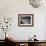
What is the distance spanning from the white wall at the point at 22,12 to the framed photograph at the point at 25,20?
0.35 ft

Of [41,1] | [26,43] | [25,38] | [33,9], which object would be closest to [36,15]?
[33,9]

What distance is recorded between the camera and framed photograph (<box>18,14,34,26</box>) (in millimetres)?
4594

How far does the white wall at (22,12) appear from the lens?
180 inches

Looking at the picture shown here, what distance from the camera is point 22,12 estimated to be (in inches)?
181

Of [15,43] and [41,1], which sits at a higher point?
[41,1]

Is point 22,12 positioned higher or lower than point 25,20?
higher

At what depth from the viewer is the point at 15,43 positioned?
3.84 meters

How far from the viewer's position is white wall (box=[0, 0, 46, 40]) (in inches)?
180

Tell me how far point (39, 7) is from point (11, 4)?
39.5 inches

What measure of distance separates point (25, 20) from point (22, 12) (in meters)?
0.30

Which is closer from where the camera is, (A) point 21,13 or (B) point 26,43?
(B) point 26,43

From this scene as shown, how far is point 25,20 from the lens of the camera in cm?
462

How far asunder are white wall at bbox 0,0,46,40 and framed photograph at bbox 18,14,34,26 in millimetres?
106

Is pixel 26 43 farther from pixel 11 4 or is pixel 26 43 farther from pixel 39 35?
pixel 11 4
